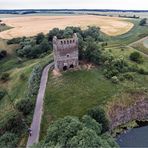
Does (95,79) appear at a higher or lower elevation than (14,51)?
higher

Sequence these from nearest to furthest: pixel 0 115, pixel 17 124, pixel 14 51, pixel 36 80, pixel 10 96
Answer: pixel 17 124
pixel 0 115
pixel 36 80
pixel 10 96
pixel 14 51

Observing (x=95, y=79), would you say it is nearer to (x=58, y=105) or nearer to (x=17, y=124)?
(x=58, y=105)

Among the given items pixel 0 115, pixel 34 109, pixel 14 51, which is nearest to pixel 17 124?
pixel 34 109

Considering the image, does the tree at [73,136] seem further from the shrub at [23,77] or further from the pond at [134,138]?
the shrub at [23,77]

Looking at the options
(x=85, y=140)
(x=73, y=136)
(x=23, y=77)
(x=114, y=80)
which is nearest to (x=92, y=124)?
(x=73, y=136)

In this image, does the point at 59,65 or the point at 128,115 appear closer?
the point at 128,115

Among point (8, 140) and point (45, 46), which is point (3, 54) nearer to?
point (45, 46)
